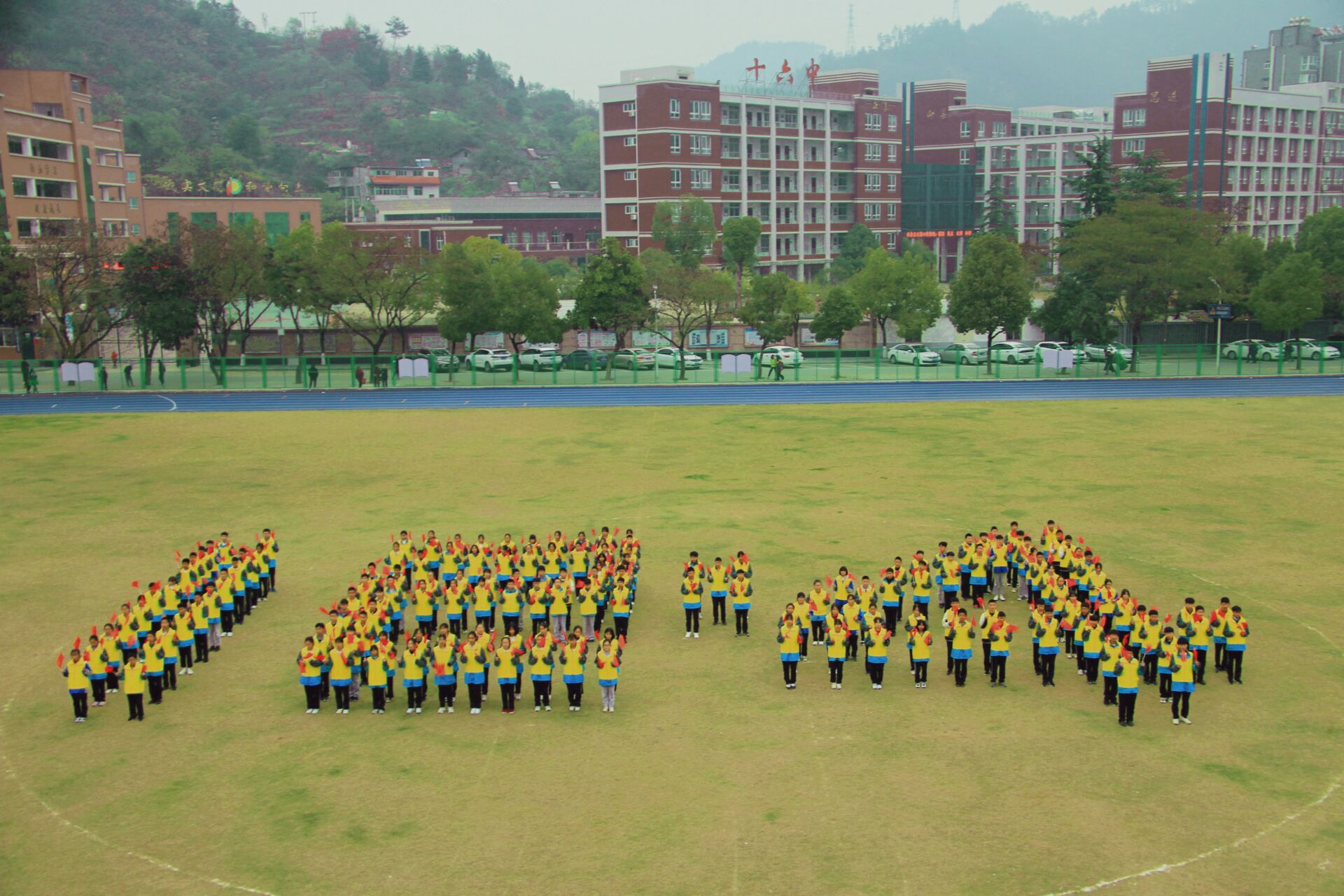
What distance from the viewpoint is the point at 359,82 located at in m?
194

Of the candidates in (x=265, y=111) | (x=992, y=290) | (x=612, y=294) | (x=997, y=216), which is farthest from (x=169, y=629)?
(x=265, y=111)

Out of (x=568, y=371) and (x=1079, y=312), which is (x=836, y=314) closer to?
(x=1079, y=312)

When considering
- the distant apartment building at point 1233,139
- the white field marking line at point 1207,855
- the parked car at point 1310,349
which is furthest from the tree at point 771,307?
the white field marking line at point 1207,855

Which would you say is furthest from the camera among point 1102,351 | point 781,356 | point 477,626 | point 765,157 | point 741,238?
point 765,157

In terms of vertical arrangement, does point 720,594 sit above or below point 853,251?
below

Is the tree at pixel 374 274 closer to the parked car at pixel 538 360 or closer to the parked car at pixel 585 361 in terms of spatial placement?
the parked car at pixel 538 360

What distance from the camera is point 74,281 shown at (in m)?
50.3

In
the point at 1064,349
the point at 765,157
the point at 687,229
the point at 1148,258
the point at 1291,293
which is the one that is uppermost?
the point at 765,157

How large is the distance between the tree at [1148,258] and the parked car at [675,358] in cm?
Answer: 1789

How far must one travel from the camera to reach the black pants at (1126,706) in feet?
47.0

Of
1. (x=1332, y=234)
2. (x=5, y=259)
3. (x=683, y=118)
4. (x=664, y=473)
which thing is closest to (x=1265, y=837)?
(x=664, y=473)

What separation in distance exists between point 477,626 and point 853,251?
255 ft

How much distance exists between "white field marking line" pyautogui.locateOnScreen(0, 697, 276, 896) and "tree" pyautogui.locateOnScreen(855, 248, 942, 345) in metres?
46.8

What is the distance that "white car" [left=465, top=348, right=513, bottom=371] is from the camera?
5288cm
